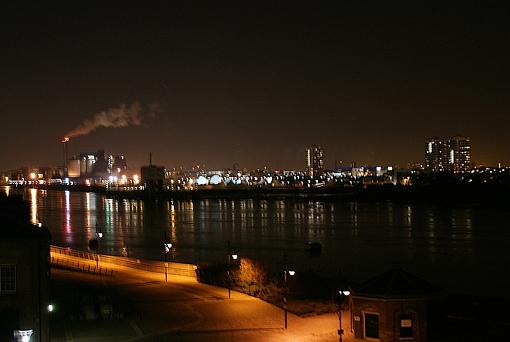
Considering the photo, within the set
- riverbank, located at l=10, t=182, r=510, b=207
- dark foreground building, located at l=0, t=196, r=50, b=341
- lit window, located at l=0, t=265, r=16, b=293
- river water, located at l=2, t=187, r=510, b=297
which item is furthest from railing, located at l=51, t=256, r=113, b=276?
riverbank, located at l=10, t=182, r=510, b=207

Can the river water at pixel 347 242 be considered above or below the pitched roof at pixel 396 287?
below

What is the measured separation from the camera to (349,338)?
13594mm

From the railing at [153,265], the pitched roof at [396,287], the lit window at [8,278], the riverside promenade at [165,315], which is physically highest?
the lit window at [8,278]

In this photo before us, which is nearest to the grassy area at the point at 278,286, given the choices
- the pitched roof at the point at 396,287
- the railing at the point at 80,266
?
the pitched roof at the point at 396,287

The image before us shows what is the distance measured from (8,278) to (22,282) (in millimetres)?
239

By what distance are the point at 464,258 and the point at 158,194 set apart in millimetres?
108659

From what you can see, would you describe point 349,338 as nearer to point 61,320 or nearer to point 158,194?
point 61,320

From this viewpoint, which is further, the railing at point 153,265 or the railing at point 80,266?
the railing at point 80,266

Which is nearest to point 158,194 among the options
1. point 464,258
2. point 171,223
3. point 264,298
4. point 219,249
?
point 171,223

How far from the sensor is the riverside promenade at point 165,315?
13.9 meters

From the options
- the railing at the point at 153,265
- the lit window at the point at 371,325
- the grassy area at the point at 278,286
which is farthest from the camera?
the railing at the point at 153,265

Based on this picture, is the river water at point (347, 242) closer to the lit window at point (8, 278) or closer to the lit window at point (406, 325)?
the lit window at point (406, 325)

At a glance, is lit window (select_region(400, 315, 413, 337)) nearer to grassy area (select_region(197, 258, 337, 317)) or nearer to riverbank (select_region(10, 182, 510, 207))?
grassy area (select_region(197, 258, 337, 317))

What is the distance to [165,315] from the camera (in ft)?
51.8
